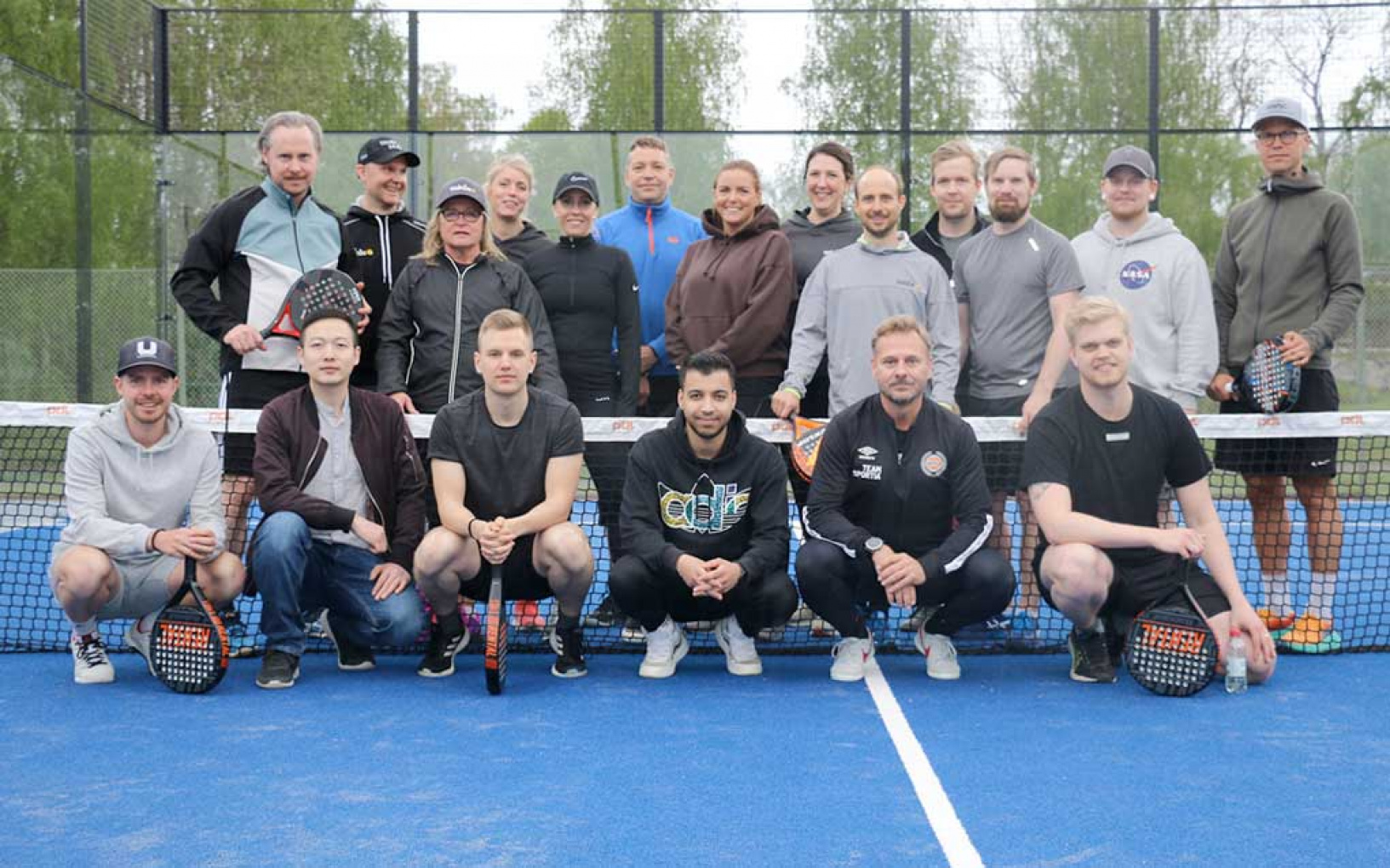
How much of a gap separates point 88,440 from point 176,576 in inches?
24.1

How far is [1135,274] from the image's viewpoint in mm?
5875

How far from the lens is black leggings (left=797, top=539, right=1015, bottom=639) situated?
5.18 meters

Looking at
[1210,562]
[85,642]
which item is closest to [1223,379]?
[1210,562]

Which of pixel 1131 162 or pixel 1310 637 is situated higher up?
pixel 1131 162

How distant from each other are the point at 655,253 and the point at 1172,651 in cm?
313

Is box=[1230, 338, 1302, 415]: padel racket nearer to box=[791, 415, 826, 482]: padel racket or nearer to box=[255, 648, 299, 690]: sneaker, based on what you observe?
box=[791, 415, 826, 482]: padel racket

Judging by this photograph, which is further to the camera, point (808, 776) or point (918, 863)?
point (808, 776)

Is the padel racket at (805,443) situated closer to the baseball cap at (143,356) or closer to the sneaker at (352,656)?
the sneaker at (352,656)

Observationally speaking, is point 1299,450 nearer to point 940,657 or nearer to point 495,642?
point 940,657

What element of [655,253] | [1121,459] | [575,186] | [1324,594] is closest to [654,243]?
[655,253]

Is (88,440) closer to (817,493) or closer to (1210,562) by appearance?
(817,493)

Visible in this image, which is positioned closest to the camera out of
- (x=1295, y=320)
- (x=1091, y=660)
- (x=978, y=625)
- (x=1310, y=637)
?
(x=1091, y=660)

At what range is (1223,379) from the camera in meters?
6.02

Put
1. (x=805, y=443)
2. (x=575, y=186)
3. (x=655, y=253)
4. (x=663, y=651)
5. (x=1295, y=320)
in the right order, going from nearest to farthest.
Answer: (x=663, y=651)
(x=805, y=443)
(x=1295, y=320)
(x=575, y=186)
(x=655, y=253)
